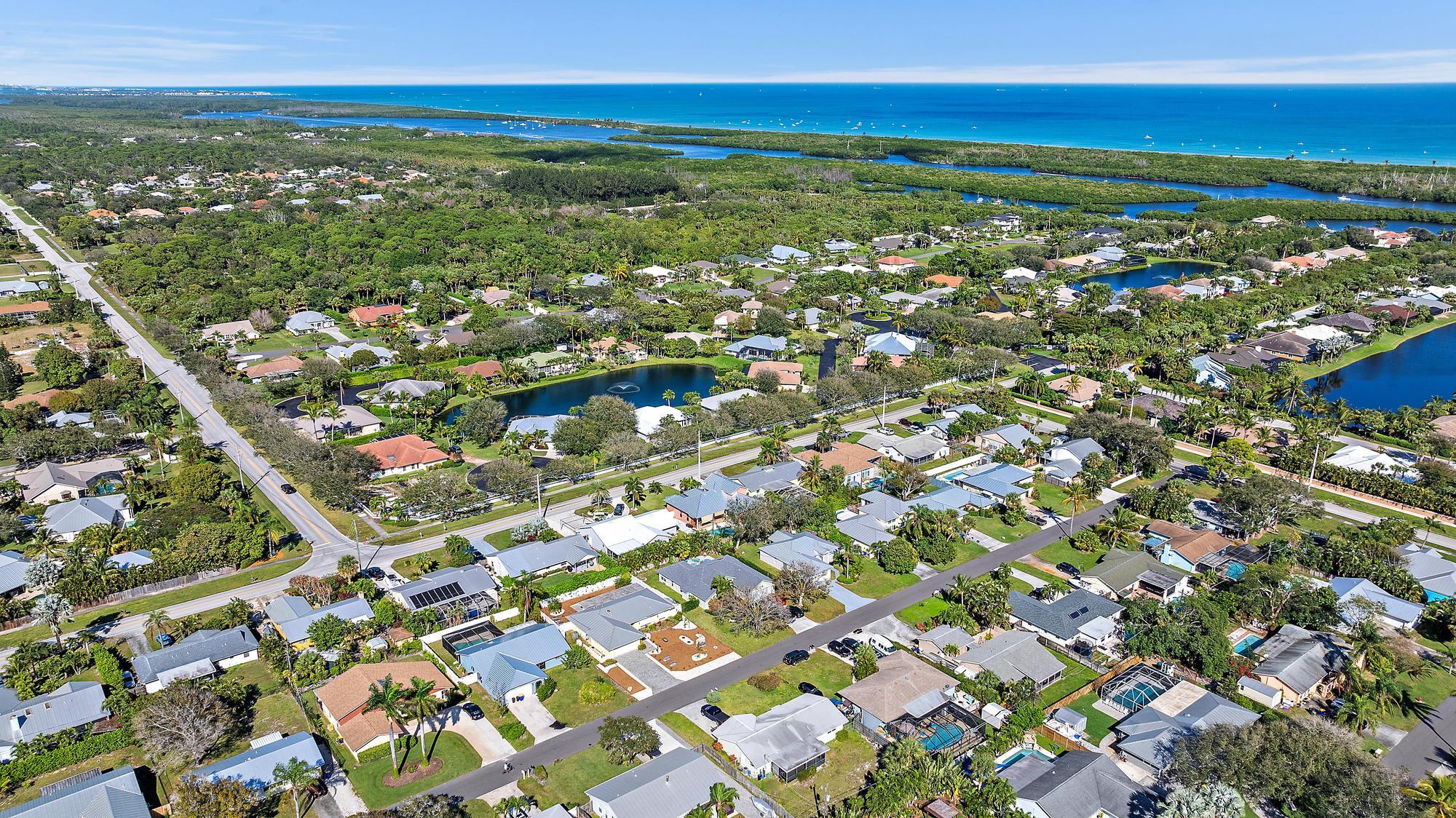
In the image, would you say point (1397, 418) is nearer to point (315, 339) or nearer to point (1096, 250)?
point (1096, 250)

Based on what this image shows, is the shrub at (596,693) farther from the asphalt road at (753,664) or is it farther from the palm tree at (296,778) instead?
the palm tree at (296,778)

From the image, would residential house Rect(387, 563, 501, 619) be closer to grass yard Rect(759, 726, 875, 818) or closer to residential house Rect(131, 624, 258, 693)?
residential house Rect(131, 624, 258, 693)

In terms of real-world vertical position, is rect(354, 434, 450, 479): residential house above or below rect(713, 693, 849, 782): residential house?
above

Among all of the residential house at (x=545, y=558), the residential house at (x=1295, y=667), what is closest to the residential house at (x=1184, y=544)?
the residential house at (x=1295, y=667)

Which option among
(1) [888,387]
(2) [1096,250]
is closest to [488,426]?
(1) [888,387]

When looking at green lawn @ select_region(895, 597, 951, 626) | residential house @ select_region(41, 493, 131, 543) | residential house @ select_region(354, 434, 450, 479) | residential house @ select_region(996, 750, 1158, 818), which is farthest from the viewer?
residential house @ select_region(354, 434, 450, 479)

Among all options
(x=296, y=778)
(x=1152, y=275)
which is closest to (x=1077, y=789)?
(x=296, y=778)

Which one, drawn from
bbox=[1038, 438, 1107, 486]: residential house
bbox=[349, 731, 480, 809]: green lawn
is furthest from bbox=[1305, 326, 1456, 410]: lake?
bbox=[349, 731, 480, 809]: green lawn

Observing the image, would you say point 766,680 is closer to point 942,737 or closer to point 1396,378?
point 942,737
